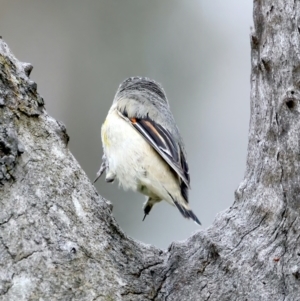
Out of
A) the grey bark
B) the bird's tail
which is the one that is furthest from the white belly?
the grey bark

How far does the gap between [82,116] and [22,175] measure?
10.1ft

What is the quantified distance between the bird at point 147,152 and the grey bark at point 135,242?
2.41 feet

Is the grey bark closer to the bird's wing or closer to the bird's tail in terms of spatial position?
the bird's tail

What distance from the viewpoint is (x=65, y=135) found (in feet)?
7.79

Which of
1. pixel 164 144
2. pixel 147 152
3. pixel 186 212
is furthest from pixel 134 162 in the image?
pixel 186 212

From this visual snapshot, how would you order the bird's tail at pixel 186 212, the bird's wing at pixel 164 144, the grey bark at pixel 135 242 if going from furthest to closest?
the bird's wing at pixel 164 144 → the bird's tail at pixel 186 212 → the grey bark at pixel 135 242

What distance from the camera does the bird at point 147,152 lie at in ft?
10.4

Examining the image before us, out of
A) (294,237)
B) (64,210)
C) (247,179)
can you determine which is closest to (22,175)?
(64,210)

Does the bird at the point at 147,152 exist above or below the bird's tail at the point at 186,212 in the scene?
above

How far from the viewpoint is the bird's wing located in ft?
10.4

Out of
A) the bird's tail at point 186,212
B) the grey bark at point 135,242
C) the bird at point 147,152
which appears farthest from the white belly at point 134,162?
the grey bark at point 135,242

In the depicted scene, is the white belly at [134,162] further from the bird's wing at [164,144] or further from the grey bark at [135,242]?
the grey bark at [135,242]

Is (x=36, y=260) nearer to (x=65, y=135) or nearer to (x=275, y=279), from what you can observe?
(x=65, y=135)

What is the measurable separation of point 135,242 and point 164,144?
3.14 feet
